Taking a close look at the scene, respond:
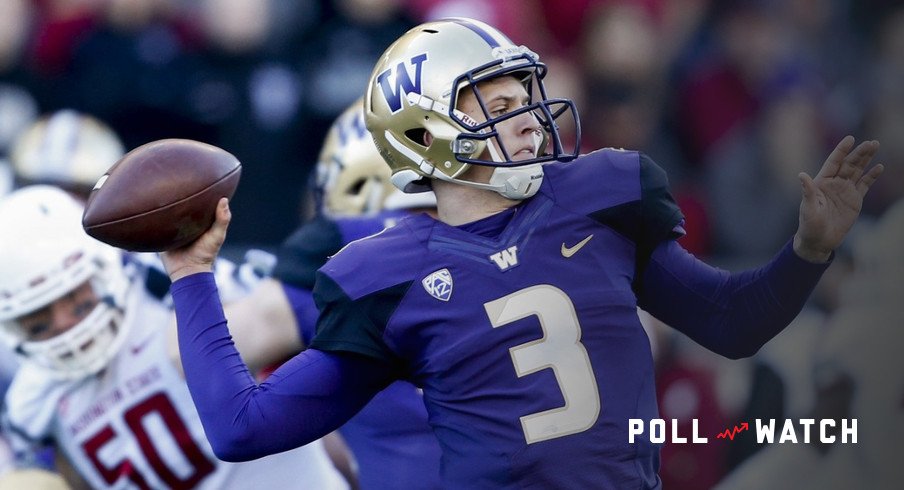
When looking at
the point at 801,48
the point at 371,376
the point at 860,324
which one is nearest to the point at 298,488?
the point at 371,376

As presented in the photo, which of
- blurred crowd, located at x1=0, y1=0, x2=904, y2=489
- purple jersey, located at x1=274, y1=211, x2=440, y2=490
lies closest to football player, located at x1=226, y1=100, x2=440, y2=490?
purple jersey, located at x1=274, y1=211, x2=440, y2=490

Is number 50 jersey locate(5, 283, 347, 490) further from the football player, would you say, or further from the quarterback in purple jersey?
the quarterback in purple jersey

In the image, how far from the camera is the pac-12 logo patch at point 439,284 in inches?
108

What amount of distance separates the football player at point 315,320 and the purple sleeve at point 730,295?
0.99 m

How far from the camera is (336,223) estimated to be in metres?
3.97

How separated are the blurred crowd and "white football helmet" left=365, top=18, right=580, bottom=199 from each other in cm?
310

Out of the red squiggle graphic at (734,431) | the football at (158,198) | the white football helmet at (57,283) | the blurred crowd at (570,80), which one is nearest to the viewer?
the football at (158,198)

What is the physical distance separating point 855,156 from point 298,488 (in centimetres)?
203

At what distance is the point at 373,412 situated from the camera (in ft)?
12.5

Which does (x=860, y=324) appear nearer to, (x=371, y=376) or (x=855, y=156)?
(x=855, y=156)

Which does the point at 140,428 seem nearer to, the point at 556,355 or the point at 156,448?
the point at 156,448

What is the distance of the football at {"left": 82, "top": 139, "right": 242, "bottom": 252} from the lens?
2832mm

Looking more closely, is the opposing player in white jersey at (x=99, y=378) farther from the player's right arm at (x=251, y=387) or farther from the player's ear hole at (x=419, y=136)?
the player's ear hole at (x=419, y=136)

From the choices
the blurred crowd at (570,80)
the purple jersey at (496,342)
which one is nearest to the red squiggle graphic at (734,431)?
the blurred crowd at (570,80)
